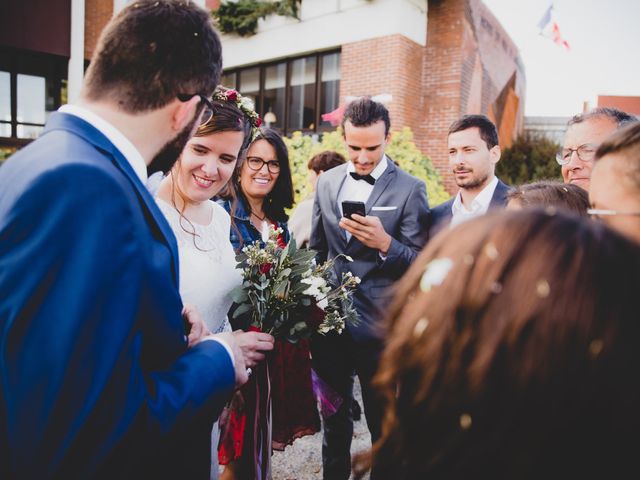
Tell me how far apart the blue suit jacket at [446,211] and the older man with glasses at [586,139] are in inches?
18.3

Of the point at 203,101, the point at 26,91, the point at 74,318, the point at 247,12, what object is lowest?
the point at 74,318

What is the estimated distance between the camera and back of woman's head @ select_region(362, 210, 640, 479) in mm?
756

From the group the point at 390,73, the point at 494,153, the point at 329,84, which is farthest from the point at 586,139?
the point at 329,84

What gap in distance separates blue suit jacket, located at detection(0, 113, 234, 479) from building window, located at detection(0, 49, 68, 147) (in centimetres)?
1456

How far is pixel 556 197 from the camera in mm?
2215

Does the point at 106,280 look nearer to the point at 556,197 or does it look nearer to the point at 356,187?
the point at 556,197

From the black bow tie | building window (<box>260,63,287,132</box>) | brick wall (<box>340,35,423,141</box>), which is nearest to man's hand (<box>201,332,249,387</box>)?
the black bow tie

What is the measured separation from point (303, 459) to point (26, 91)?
47.2ft

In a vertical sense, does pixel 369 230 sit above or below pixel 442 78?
below

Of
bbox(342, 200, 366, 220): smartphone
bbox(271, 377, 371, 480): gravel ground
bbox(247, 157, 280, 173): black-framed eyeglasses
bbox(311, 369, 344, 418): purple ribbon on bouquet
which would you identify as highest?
bbox(247, 157, 280, 173): black-framed eyeglasses

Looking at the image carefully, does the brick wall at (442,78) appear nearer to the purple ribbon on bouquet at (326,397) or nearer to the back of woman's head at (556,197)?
the purple ribbon on bouquet at (326,397)

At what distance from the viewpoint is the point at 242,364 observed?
1.55 m

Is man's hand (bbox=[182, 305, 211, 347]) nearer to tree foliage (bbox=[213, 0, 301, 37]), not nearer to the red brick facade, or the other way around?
the red brick facade

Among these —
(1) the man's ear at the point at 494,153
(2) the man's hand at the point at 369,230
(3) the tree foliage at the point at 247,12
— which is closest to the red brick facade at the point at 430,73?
(3) the tree foliage at the point at 247,12
